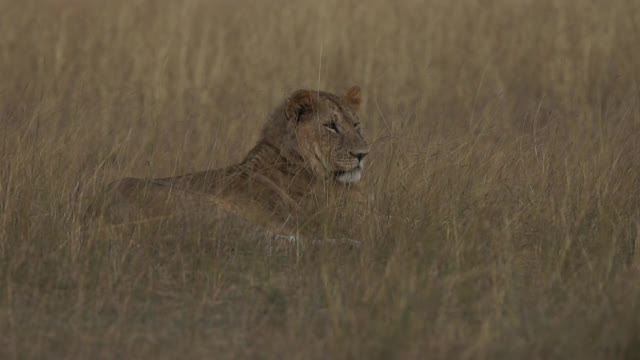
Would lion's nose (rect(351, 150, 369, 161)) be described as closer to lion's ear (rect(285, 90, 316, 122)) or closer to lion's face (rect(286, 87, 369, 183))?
lion's face (rect(286, 87, 369, 183))

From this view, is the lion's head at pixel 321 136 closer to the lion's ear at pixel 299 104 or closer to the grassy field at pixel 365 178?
the lion's ear at pixel 299 104

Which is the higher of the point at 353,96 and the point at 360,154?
the point at 353,96

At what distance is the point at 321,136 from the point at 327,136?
1.4 inches

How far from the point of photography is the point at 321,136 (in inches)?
304

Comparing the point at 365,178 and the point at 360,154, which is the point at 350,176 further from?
the point at 365,178

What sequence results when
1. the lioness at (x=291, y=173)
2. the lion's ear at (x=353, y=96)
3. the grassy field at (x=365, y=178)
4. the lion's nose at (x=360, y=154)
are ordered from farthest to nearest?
the lion's ear at (x=353, y=96) → the lion's nose at (x=360, y=154) → the lioness at (x=291, y=173) → the grassy field at (x=365, y=178)

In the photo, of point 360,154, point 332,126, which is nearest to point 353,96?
point 332,126

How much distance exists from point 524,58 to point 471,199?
5.42 m

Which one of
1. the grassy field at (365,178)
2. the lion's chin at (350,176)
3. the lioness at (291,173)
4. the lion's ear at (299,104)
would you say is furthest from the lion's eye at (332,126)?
the grassy field at (365,178)

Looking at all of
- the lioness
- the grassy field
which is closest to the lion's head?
the lioness

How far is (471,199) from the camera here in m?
7.19

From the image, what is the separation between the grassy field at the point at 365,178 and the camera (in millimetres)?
5047

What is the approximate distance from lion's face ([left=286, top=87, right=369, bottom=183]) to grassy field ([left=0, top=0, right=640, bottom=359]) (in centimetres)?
23

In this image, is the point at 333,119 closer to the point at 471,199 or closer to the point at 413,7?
the point at 471,199
